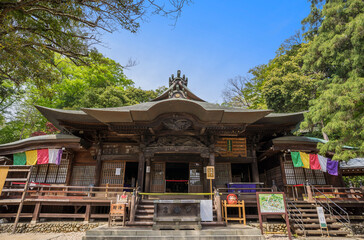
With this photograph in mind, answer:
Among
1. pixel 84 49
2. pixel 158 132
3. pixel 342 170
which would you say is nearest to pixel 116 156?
pixel 158 132

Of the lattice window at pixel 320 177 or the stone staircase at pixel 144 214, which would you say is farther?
the lattice window at pixel 320 177

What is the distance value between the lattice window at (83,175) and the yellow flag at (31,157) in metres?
1.95

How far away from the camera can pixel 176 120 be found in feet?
31.2

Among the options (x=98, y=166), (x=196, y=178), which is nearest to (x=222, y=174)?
(x=196, y=178)

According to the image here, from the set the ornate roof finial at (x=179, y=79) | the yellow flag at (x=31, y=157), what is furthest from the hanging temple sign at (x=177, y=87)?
the yellow flag at (x=31, y=157)

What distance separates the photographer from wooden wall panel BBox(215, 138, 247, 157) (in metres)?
10.8

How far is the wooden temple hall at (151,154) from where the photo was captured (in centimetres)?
898

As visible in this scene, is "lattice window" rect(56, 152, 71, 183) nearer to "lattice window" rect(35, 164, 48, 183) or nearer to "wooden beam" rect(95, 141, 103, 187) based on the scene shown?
"lattice window" rect(35, 164, 48, 183)

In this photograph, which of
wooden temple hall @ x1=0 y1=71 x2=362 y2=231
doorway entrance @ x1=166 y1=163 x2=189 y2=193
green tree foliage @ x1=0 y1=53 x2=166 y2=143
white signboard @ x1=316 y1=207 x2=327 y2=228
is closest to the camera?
white signboard @ x1=316 y1=207 x2=327 y2=228

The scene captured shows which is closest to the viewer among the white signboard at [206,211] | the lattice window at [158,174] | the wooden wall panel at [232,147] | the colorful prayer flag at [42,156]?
the white signboard at [206,211]

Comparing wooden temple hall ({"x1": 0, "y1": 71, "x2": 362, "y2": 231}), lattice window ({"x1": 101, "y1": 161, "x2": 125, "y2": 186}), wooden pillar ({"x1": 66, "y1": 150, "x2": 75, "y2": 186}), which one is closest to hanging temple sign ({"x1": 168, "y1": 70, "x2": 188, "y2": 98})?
wooden temple hall ({"x1": 0, "y1": 71, "x2": 362, "y2": 231})

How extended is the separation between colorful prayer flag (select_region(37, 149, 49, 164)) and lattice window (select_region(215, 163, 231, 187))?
9.06 meters

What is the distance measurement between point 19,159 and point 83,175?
3.31m

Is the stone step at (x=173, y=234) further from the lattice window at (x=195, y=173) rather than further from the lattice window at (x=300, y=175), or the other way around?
the lattice window at (x=300, y=175)
